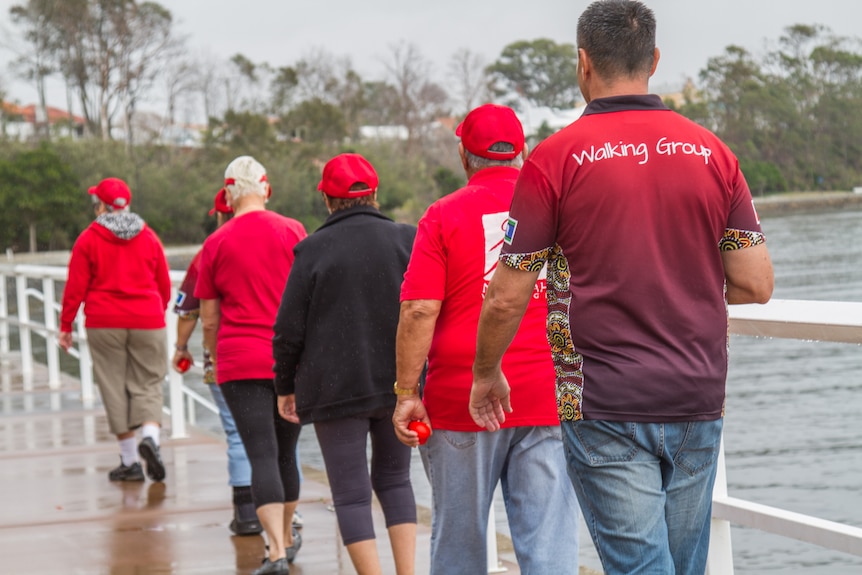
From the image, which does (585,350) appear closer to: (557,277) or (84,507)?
(557,277)

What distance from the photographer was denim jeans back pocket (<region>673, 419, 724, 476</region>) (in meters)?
2.62

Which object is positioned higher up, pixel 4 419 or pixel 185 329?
pixel 185 329

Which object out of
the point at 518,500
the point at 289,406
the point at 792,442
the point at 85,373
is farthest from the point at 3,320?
the point at 792,442

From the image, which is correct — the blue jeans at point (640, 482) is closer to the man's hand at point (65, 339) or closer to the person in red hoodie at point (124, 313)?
the person in red hoodie at point (124, 313)

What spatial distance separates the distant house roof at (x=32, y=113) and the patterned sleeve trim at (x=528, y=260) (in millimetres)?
79188

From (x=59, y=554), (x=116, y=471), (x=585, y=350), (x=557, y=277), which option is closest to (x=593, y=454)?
(x=585, y=350)

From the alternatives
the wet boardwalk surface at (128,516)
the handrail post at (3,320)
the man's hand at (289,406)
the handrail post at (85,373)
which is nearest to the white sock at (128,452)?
the wet boardwalk surface at (128,516)

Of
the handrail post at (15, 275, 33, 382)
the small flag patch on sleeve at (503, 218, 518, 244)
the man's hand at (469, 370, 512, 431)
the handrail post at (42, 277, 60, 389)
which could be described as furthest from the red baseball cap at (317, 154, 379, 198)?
the handrail post at (15, 275, 33, 382)

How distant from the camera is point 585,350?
8.54ft

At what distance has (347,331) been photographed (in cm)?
428

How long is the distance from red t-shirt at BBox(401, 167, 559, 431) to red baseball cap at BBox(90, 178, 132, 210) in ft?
13.3

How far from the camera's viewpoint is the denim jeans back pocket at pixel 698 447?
262cm

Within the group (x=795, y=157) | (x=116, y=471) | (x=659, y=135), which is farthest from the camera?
(x=795, y=157)

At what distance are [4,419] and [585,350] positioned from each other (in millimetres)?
8016
